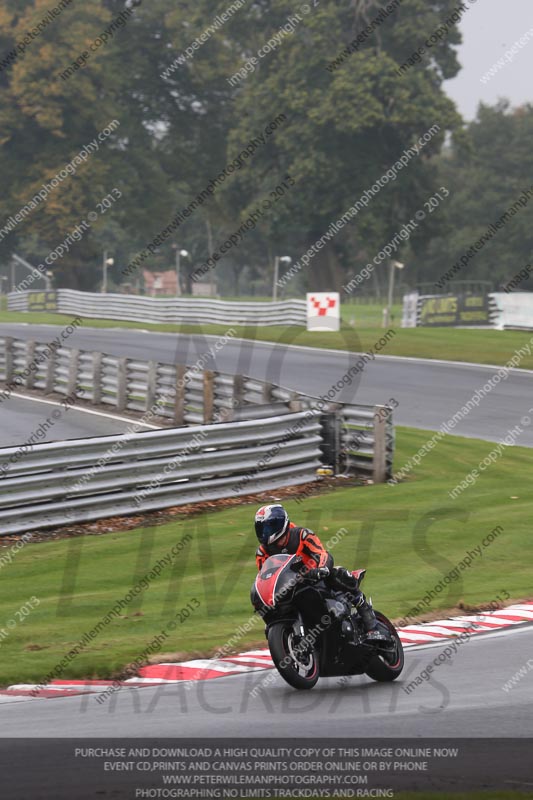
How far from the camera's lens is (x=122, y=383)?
24469 mm

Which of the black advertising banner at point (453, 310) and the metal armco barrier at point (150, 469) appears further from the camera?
the black advertising banner at point (453, 310)

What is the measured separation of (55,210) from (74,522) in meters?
54.5

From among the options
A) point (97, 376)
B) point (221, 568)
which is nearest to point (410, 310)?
point (97, 376)

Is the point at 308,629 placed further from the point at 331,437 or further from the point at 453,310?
the point at 453,310

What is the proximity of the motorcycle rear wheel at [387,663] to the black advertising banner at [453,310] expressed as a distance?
114 ft

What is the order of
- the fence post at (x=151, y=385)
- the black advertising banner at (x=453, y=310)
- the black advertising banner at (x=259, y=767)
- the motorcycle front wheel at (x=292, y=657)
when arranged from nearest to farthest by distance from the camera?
1. the black advertising banner at (x=259, y=767)
2. the motorcycle front wheel at (x=292, y=657)
3. the fence post at (x=151, y=385)
4. the black advertising banner at (x=453, y=310)

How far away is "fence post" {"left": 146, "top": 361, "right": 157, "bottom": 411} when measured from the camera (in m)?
23.2

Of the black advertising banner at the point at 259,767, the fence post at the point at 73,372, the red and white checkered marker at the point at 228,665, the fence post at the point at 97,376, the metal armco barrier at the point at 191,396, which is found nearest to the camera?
the black advertising banner at the point at 259,767

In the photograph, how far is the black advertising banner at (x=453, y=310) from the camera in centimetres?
4275

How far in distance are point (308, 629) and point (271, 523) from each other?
0.78 m

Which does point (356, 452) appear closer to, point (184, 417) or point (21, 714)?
point (184, 417)

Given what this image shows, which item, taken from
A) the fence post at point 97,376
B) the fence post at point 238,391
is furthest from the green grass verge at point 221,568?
the fence post at point 97,376

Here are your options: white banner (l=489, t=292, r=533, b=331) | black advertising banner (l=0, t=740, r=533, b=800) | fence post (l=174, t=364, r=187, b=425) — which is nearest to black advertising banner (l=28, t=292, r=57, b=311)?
white banner (l=489, t=292, r=533, b=331)

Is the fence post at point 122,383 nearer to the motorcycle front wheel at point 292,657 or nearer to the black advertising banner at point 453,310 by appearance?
the motorcycle front wheel at point 292,657
